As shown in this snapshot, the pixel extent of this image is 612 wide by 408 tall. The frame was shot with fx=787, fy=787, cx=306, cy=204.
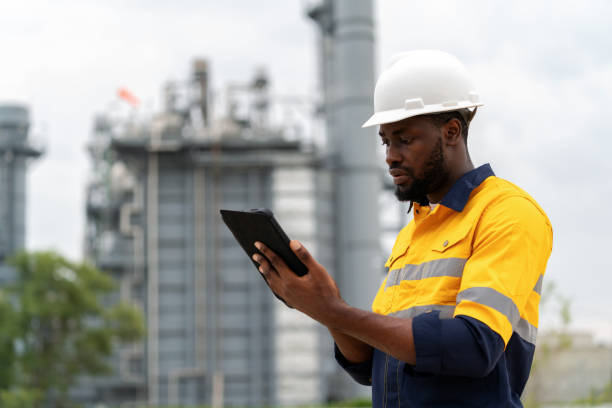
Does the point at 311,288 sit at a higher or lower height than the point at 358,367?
higher

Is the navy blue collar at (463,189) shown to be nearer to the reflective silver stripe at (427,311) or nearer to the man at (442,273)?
the man at (442,273)

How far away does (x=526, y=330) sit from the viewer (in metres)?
1.93

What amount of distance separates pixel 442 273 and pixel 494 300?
0.20m

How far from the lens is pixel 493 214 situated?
191 centimetres

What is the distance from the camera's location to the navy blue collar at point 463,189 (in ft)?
6.64

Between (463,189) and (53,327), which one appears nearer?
(463,189)

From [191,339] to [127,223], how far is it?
366cm

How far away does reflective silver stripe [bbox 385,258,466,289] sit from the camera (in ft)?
6.37

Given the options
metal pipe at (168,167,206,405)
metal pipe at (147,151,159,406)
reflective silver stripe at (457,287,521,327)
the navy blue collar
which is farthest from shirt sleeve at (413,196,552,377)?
metal pipe at (147,151,159,406)

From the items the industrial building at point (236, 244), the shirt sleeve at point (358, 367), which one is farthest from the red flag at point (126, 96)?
the shirt sleeve at point (358, 367)

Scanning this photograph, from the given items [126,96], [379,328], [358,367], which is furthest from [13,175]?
[379,328]

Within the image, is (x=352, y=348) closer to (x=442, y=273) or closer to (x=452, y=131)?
(x=442, y=273)

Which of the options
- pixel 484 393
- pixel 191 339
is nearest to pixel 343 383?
pixel 191 339

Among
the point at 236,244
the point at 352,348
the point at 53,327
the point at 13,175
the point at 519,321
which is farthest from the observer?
the point at 13,175
